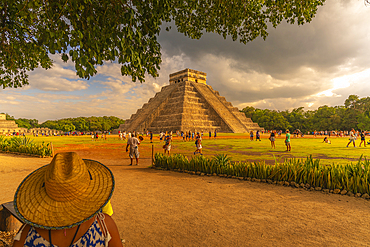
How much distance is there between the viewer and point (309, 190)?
6.10 metres

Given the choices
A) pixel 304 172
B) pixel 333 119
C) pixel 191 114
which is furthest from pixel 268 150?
pixel 333 119

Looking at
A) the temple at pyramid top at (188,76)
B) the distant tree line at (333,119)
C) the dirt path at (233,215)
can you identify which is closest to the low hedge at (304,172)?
the dirt path at (233,215)

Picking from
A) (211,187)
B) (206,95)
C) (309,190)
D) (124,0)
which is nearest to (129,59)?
(124,0)

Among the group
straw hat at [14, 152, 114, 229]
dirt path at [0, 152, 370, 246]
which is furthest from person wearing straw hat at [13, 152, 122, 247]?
dirt path at [0, 152, 370, 246]

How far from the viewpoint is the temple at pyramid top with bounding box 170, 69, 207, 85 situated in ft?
261

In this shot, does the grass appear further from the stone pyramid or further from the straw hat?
the stone pyramid

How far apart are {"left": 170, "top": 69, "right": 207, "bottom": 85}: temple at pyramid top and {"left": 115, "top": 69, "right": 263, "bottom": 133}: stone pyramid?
10.8 ft

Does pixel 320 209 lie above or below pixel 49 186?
below

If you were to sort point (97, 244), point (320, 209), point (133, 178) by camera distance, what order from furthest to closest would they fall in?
point (133, 178), point (320, 209), point (97, 244)

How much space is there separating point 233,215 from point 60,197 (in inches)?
152

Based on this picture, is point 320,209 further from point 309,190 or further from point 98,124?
point 98,124

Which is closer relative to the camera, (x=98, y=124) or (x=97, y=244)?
(x=97, y=244)

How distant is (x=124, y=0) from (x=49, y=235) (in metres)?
4.48

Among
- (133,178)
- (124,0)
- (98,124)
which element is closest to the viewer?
(124,0)
